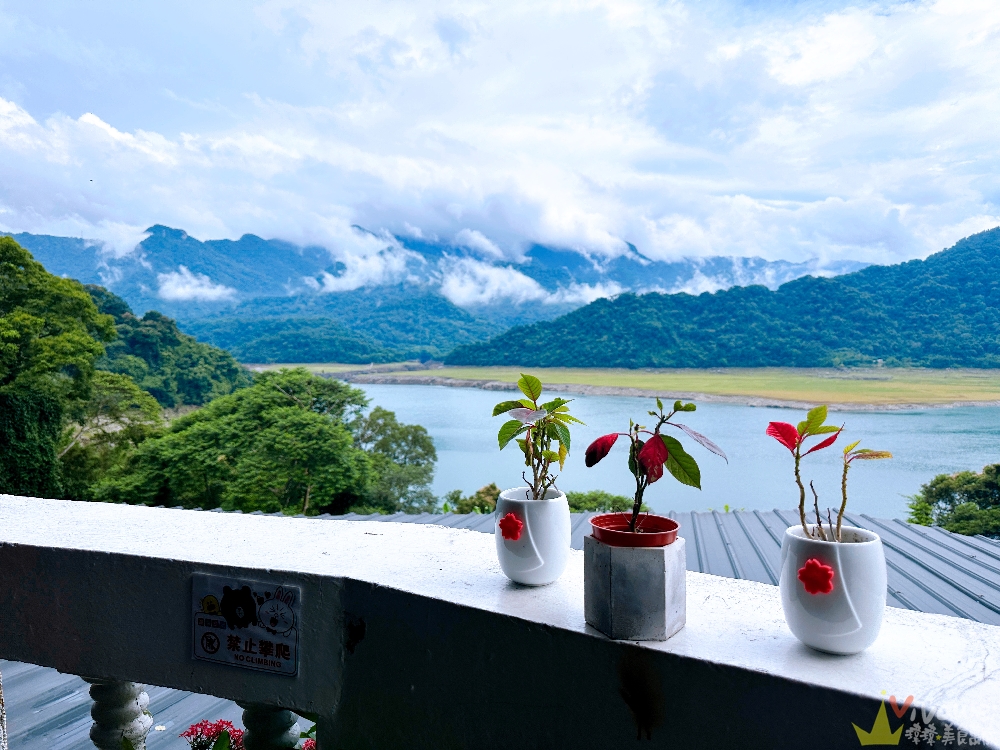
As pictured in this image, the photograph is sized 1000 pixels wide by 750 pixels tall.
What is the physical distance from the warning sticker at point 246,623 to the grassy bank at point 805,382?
436 inches

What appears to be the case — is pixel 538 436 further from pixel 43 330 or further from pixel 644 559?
pixel 43 330

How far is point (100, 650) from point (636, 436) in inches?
36.1

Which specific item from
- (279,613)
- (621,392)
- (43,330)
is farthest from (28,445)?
(279,613)

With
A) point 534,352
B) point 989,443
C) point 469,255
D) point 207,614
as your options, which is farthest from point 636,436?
point 469,255

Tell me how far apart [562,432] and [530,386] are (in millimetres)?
79

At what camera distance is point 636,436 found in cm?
75

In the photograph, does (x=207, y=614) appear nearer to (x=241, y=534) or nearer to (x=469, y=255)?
(x=241, y=534)

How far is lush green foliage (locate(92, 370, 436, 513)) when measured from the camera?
1490cm

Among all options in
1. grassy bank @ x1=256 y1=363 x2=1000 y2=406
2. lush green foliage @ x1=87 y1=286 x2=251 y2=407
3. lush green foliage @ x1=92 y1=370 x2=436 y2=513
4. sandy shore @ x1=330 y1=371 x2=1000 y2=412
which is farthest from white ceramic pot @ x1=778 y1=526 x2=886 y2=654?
lush green foliage @ x1=87 y1=286 x2=251 y2=407

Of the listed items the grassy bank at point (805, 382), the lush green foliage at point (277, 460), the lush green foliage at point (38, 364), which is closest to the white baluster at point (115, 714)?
the grassy bank at point (805, 382)

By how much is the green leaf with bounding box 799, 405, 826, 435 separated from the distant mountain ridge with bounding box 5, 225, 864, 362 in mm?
20426

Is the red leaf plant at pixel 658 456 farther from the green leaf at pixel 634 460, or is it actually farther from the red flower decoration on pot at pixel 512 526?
the red flower decoration on pot at pixel 512 526

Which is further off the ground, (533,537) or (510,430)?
(510,430)

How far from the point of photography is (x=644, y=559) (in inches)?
26.7
